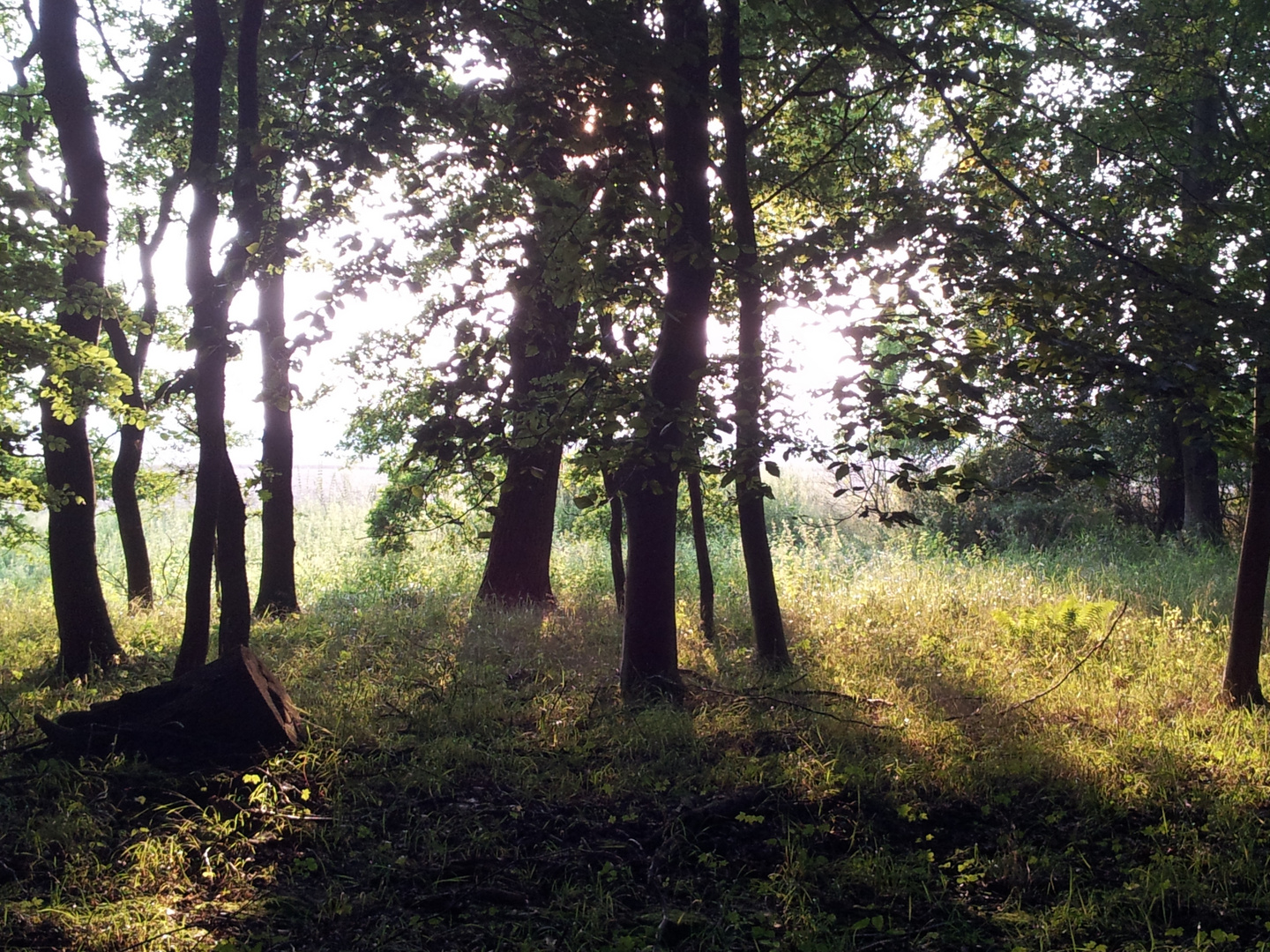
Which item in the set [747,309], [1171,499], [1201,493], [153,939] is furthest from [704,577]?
[1171,499]

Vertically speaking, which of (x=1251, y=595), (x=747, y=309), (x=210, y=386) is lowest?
A: (x=1251, y=595)

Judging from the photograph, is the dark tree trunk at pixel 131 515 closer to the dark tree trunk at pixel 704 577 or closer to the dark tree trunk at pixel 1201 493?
the dark tree trunk at pixel 704 577

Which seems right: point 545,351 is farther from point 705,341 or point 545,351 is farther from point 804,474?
point 804,474

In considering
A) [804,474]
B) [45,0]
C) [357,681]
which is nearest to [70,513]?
[357,681]

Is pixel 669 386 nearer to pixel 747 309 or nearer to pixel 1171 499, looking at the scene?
pixel 747 309

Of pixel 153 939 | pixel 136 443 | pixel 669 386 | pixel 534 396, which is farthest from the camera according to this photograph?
pixel 136 443

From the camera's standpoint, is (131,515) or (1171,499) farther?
(1171,499)

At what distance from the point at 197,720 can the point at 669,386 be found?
3.70 m

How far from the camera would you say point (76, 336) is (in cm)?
780

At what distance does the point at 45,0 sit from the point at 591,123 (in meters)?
5.98

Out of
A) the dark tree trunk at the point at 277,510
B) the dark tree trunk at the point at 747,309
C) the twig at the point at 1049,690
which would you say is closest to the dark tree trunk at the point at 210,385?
the dark tree trunk at the point at 747,309

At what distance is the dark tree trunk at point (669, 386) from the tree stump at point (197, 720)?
248 cm

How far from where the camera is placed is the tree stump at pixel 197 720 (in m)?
4.92

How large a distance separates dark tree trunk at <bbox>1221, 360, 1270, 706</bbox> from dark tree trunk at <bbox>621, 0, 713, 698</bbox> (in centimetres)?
395
